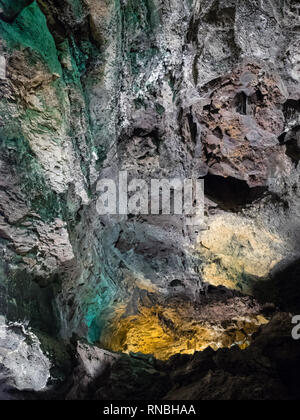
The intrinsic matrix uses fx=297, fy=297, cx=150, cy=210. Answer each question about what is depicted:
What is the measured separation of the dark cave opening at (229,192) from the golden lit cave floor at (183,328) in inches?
55.8

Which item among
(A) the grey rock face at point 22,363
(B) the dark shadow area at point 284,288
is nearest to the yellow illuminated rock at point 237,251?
(B) the dark shadow area at point 284,288

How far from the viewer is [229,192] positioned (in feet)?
11.8

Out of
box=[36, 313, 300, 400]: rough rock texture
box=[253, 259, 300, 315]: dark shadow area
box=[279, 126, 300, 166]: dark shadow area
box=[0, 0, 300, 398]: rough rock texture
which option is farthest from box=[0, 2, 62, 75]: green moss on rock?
box=[253, 259, 300, 315]: dark shadow area

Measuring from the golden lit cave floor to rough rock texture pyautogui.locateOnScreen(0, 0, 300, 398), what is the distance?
0.03 metres

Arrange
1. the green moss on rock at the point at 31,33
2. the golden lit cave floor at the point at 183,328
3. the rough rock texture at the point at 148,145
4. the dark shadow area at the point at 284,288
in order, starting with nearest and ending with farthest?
the green moss on rock at the point at 31,33 < the rough rock texture at the point at 148,145 < the dark shadow area at the point at 284,288 < the golden lit cave floor at the point at 183,328

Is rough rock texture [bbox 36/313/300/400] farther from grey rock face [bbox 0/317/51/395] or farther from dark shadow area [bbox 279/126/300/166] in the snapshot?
dark shadow area [bbox 279/126/300/166]

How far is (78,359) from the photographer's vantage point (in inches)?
124

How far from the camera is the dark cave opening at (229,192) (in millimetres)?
3395

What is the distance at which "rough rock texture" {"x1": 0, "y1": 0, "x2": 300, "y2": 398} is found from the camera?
102 inches

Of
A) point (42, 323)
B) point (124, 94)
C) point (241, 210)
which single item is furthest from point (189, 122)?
point (42, 323)

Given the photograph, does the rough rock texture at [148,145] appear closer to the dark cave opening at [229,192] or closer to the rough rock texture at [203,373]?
the dark cave opening at [229,192]

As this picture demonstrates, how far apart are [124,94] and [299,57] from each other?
1.70 m

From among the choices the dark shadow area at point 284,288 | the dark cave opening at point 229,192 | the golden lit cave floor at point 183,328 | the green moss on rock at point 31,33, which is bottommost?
the golden lit cave floor at point 183,328
